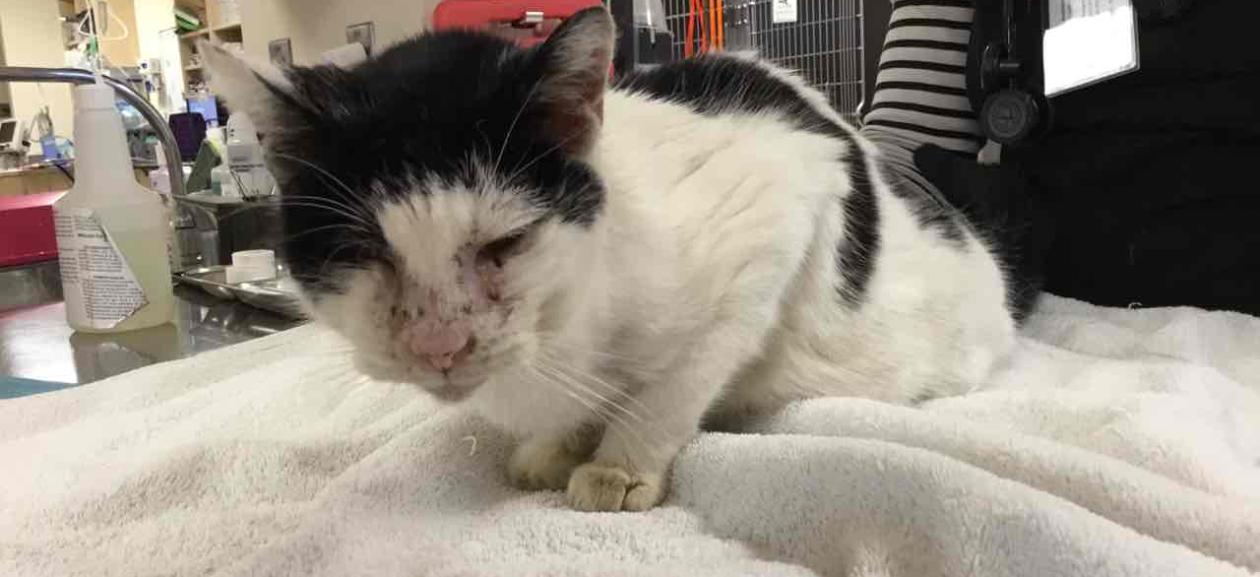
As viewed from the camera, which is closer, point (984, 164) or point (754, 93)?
point (754, 93)

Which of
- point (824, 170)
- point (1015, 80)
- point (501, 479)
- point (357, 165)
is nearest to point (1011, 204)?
point (1015, 80)

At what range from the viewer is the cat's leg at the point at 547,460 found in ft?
2.58

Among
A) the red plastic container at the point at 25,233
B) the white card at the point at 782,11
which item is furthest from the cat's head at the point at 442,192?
the white card at the point at 782,11

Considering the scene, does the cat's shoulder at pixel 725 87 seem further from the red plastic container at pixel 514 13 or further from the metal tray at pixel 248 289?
the metal tray at pixel 248 289

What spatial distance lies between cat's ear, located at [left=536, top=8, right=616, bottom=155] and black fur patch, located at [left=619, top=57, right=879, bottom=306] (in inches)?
11.0

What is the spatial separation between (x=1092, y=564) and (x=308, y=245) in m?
0.57

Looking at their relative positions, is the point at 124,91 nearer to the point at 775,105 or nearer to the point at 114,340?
the point at 114,340

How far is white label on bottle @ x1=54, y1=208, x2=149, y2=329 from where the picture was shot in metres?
1.16

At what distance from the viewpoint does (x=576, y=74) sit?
25.7 inches

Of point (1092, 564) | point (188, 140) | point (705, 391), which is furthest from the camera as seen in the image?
point (188, 140)

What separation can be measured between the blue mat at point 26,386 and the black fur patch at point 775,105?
801mm

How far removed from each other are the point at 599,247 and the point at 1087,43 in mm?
915

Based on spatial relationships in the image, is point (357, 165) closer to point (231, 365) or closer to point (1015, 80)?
point (231, 365)

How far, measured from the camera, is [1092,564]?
0.48 metres
